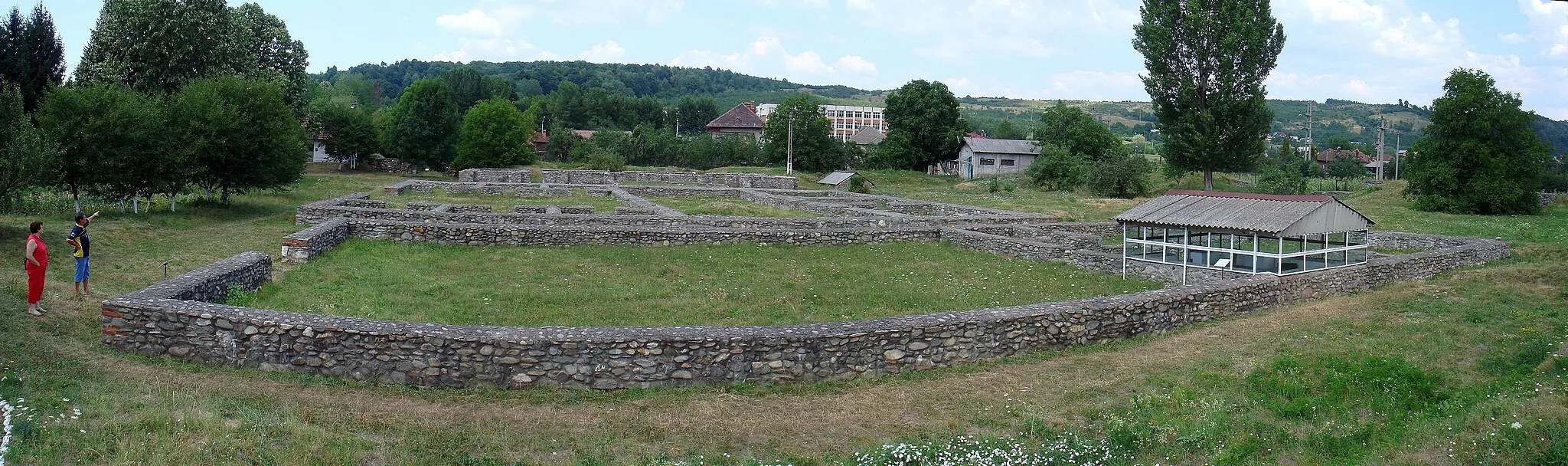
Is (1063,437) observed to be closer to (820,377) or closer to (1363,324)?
(820,377)

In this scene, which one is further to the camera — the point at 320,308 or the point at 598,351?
the point at 320,308

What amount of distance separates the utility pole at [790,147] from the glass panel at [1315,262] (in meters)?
46.6

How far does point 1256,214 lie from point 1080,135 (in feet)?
145

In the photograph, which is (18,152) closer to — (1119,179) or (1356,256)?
(1356,256)

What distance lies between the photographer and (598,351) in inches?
362

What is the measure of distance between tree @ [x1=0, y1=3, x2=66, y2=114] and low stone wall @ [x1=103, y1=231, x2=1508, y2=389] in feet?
107

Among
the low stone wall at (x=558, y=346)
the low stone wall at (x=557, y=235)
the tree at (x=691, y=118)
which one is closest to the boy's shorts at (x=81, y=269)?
the low stone wall at (x=558, y=346)

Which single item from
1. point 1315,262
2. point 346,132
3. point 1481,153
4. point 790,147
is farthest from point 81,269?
point 790,147

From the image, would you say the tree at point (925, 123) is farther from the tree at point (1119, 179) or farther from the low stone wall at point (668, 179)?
the tree at point (1119, 179)

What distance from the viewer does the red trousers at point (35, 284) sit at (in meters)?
11.2

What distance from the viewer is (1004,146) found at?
6719cm

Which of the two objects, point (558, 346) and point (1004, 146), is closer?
point (558, 346)

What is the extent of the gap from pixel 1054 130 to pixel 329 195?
46587 millimetres

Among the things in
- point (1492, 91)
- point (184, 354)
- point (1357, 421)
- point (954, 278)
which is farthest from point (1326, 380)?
point (1492, 91)
